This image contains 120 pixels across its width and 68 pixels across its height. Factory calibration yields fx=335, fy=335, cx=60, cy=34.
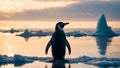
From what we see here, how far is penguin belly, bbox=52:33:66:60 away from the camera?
1363cm

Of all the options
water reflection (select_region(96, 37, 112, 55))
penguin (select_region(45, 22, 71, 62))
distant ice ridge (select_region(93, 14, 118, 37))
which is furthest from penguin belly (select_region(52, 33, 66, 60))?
distant ice ridge (select_region(93, 14, 118, 37))

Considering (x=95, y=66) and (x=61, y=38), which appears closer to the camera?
(x=95, y=66)

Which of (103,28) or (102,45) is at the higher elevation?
(103,28)

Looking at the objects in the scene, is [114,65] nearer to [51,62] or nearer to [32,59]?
[51,62]

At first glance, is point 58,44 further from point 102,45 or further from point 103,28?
point 103,28

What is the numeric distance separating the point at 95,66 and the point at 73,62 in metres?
1.18

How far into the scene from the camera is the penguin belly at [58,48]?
13.6m

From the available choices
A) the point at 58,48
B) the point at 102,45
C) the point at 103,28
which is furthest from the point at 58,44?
the point at 103,28

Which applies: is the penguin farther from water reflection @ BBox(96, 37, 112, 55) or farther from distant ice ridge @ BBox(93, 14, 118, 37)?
distant ice ridge @ BBox(93, 14, 118, 37)

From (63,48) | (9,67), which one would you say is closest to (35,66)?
(9,67)

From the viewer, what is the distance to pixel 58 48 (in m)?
13.7

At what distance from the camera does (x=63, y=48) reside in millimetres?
13758

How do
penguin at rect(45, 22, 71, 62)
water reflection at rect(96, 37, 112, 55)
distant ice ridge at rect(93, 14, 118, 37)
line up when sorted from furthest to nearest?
distant ice ridge at rect(93, 14, 118, 37) < water reflection at rect(96, 37, 112, 55) < penguin at rect(45, 22, 71, 62)

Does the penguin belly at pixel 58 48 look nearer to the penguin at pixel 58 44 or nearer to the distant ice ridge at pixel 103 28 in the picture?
the penguin at pixel 58 44
